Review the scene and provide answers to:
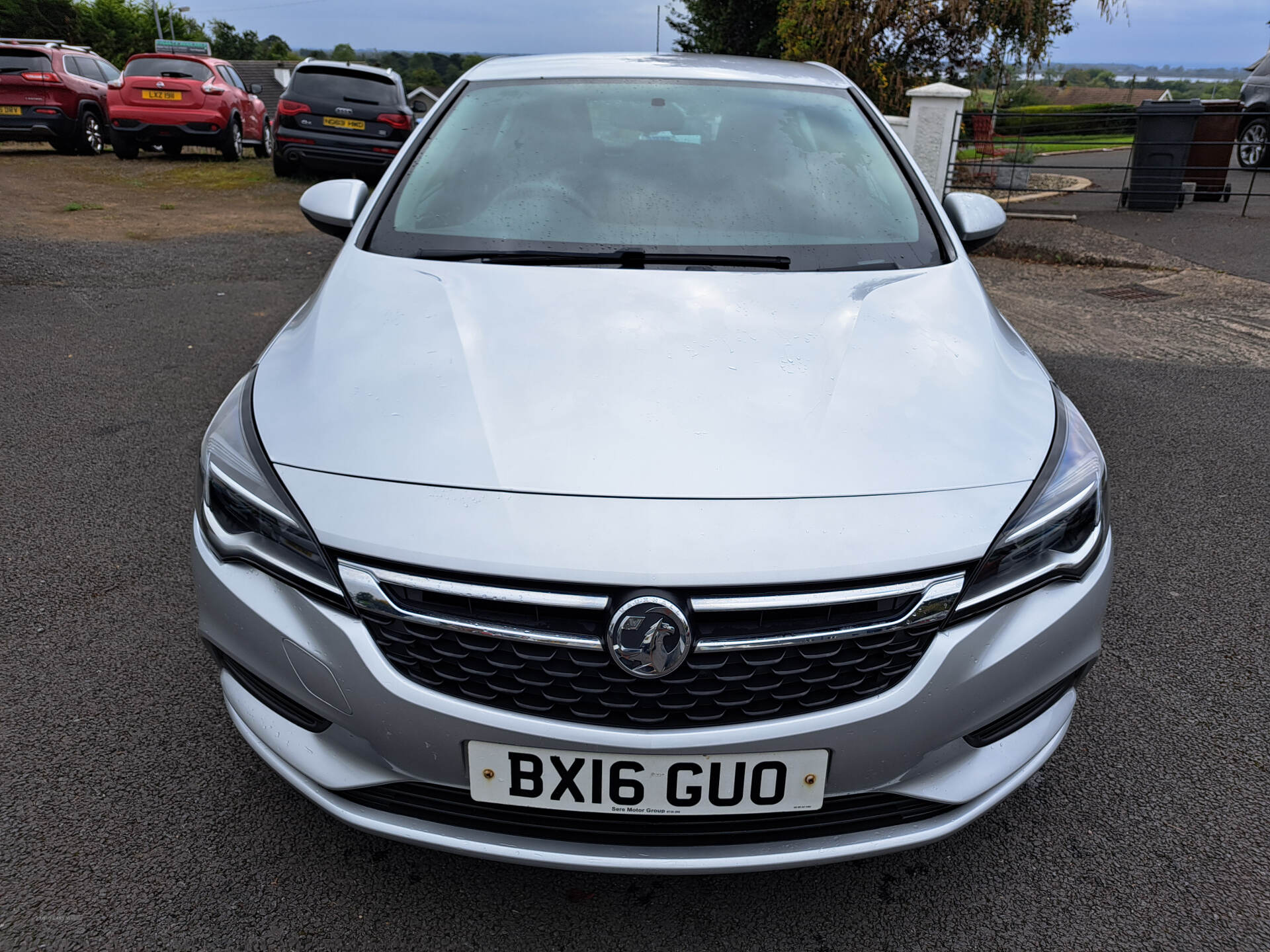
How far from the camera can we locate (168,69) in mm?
13594

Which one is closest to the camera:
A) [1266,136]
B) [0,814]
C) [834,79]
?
[0,814]

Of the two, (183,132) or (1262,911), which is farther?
(183,132)

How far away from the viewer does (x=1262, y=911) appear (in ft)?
5.93

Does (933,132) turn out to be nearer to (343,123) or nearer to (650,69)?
(343,123)

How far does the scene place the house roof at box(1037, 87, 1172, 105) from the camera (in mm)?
38094

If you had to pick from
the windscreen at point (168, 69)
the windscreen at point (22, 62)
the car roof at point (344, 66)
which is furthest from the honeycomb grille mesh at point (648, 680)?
the windscreen at point (22, 62)

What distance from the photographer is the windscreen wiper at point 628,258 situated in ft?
7.68

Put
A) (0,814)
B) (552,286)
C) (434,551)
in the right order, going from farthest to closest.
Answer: (552,286)
(0,814)
(434,551)

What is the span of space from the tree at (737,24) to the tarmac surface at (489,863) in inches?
946

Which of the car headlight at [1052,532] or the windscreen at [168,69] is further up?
the windscreen at [168,69]

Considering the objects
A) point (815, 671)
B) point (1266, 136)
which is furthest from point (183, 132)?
point (1266, 136)

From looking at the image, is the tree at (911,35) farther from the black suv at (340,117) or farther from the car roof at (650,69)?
the car roof at (650,69)

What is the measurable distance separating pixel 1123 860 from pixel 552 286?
1.72 metres

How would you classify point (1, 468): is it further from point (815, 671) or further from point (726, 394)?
point (815, 671)
